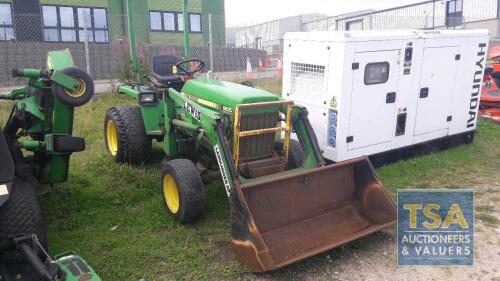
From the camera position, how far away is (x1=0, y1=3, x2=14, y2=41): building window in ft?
49.9

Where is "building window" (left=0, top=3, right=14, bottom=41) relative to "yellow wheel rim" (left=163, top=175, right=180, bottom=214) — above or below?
above

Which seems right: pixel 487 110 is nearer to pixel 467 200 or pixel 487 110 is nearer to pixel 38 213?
pixel 467 200

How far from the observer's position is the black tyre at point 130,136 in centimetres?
576

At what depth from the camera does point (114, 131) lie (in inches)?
247

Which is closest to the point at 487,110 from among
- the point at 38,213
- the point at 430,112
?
the point at 430,112

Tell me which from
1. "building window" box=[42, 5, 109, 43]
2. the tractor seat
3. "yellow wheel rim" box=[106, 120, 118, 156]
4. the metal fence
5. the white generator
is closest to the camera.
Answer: the white generator

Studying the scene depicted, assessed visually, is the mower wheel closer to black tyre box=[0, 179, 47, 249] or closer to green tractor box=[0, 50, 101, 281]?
green tractor box=[0, 50, 101, 281]

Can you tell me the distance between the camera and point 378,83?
19.1ft

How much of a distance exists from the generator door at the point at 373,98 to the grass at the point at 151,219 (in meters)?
0.56

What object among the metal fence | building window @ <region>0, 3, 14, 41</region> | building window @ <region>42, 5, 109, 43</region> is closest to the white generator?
the metal fence

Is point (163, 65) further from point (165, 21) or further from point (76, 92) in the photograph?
point (165, 21)

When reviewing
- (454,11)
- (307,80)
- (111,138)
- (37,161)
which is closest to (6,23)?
(111,138)

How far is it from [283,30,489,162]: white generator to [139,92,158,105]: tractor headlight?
1.83 meters

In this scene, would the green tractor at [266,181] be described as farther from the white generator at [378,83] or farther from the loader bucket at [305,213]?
the white generator at [378,83]
